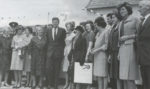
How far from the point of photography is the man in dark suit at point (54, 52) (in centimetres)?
938

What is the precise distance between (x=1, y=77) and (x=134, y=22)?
5970 mm

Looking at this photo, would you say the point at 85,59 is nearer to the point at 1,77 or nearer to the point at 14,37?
the point at 14,37

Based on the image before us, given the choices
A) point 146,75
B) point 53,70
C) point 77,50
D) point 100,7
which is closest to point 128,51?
point 146,75

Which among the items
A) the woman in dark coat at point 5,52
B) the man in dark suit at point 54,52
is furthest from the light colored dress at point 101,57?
the woman in dark coat at point 5,52

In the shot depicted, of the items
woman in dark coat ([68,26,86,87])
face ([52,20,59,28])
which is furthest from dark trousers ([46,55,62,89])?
face ([52,20,59,28])

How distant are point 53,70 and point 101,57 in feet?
7.75

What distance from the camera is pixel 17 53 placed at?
33.7ft

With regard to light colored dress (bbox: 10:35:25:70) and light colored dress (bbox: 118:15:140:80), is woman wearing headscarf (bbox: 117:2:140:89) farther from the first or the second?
light colored dress (bbox: 10:35:25:70)

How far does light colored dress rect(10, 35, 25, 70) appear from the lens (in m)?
10.1

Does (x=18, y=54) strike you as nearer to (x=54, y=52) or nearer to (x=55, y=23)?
(x=54, y=52)

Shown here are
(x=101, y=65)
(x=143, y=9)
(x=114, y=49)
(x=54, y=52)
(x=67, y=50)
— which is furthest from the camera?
(x=54, y=52)

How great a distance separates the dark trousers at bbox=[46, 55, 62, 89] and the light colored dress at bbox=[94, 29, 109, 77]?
2.10 meters

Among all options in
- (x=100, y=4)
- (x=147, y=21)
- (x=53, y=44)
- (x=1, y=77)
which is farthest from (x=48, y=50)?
(x=100, y=4)

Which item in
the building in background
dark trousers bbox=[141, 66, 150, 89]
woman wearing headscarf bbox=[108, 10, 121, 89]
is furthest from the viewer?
the building in background
